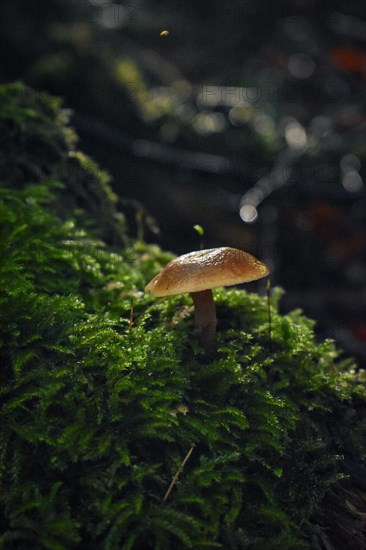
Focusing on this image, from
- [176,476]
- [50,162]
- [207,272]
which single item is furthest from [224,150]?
[176,476]

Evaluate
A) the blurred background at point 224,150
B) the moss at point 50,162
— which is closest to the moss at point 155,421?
the moss at point 50,162

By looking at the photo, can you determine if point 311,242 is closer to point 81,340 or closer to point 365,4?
point 81,340

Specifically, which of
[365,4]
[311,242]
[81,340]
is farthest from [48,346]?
[365,4]

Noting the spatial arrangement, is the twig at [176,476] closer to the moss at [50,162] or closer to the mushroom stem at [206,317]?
the mushroom stem at [206,317]

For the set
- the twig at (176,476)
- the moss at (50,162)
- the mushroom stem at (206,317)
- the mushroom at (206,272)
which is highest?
the moss at (50,162)

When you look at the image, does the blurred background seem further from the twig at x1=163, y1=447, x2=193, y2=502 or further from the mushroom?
the twig at x1=163, y1=447, x2=193, y2=502
